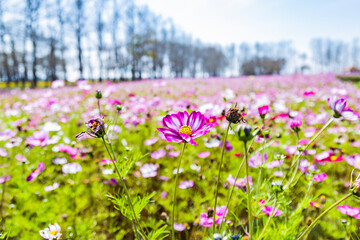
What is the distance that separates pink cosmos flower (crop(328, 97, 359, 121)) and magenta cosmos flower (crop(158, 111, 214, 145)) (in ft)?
1.45

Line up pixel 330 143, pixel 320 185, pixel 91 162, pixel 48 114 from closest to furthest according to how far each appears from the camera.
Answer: pixel 320 185 < pixel 91 162 < pixel 330 143 < pixel 48 114

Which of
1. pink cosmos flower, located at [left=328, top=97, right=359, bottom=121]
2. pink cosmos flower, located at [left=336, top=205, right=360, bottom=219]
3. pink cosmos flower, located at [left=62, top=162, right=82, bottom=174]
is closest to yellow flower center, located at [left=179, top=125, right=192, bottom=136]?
pink cosmos flower, located at [left=328, top=97, right=359, bottom=121]

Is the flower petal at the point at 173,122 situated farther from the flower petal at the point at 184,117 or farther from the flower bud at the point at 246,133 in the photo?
the flower bud at the point at 246,133

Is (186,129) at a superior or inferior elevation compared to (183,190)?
superior

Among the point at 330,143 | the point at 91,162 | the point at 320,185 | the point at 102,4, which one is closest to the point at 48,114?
the point at 91,162

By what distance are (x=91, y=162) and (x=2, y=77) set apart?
64138mm

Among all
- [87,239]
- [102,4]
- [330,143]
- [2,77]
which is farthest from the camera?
[2,77]

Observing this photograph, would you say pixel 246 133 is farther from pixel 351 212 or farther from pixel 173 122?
pixel 351 212

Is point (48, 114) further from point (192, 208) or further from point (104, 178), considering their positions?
point (192, 208)

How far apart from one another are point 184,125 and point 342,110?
544 mm

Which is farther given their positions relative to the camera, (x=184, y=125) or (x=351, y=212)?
(x=351, y=212)

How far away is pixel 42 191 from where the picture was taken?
160 centimetres

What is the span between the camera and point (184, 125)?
80 cm

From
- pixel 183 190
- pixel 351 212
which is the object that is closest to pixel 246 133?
pixel 351 212
